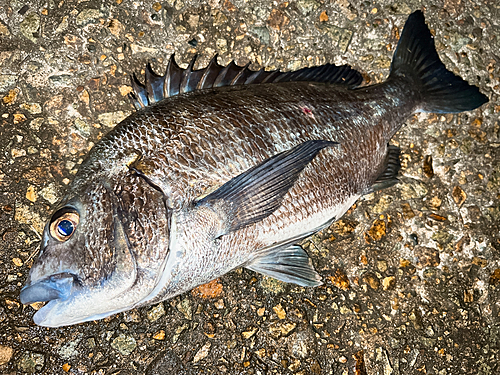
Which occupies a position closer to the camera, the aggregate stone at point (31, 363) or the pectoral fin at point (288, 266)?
the aggregate stone at point (31, 363)

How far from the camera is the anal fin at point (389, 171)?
2.35 m

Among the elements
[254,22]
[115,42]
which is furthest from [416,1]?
[115,42]

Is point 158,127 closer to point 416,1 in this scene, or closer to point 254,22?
point 254,22

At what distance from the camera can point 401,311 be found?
8.13 feet

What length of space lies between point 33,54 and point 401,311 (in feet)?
9.43

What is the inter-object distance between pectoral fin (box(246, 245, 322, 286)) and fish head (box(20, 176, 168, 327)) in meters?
0.68

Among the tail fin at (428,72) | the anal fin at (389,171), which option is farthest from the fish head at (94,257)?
the tail fin at (428,72)

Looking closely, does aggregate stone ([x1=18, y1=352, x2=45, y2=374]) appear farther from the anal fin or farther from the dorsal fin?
the anal fin

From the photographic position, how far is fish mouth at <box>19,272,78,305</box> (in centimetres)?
150

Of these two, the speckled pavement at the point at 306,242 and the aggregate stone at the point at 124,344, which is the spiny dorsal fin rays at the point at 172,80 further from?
the aggregate stone at the point at 124,344

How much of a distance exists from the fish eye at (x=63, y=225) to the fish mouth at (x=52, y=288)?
157mm

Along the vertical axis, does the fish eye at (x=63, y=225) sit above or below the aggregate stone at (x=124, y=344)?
above

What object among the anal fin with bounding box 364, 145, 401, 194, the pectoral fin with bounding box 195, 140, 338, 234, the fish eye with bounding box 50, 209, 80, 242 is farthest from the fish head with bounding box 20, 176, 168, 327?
the anal fin with bounding box 364, 145, 401, 194

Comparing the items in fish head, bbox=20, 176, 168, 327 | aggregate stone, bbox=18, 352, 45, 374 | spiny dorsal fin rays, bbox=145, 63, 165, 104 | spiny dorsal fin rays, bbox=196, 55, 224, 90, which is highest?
spiny dorsal fin rays, bbox=196, 55, 224, 90
